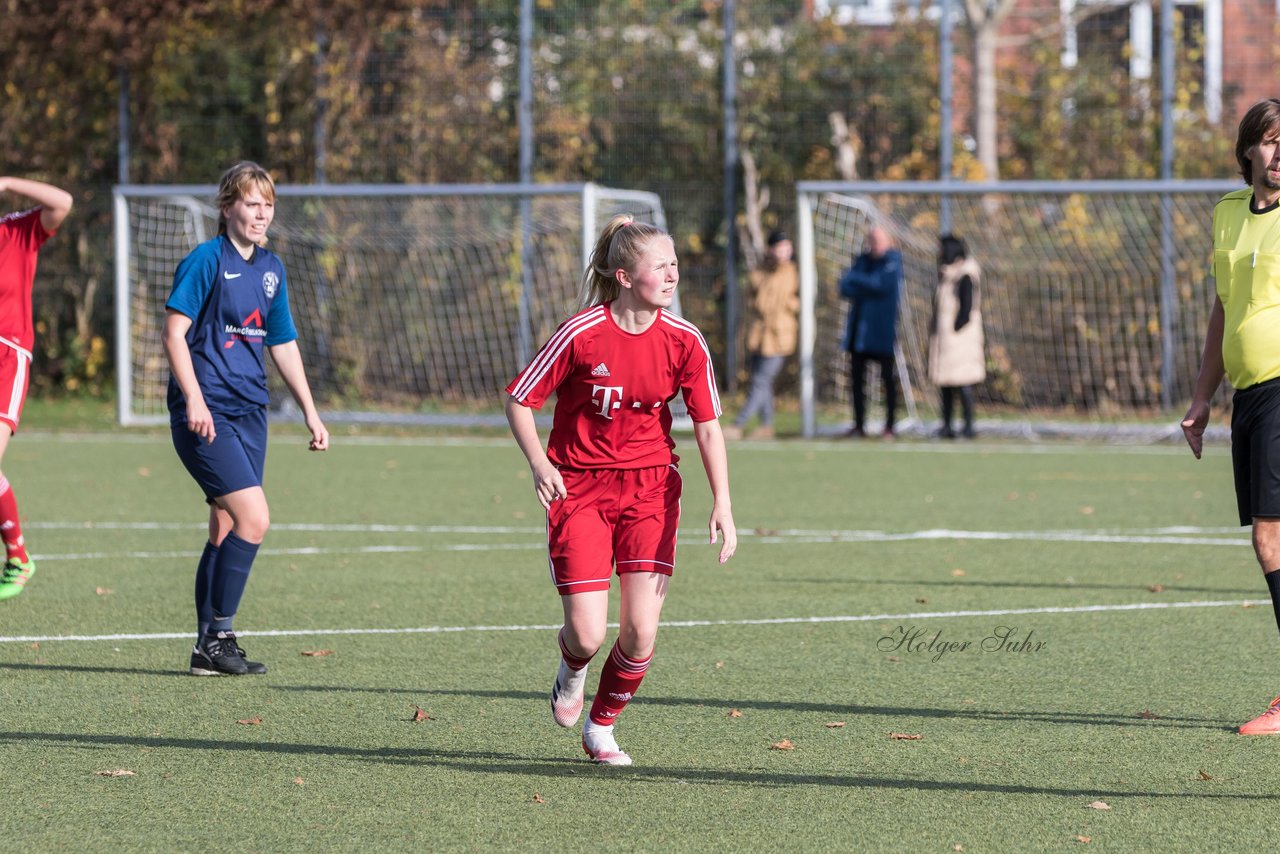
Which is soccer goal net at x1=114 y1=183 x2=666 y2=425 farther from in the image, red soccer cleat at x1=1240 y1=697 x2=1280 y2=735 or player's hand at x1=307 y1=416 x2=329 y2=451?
red soccer cleat at x1=1240 y1=697 x2=1280 y2=735

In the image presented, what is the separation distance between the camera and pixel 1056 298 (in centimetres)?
1894

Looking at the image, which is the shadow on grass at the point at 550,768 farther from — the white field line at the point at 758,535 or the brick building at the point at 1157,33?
the brick building at the point at 1157,33

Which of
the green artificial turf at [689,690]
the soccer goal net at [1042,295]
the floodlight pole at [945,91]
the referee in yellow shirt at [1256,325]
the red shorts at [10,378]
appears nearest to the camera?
the green artificial turf at [689,690]

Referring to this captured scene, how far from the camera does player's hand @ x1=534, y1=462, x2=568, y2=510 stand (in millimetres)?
4859

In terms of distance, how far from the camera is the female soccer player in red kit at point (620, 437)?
4.99 meters

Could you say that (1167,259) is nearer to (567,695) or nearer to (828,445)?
(828,445)

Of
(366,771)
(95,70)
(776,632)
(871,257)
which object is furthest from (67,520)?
(95,70)

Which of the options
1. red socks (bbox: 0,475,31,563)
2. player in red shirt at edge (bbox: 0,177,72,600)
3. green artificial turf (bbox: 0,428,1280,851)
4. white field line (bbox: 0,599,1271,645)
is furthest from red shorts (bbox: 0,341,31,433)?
white field line (bbox: 0,599,1271,645)

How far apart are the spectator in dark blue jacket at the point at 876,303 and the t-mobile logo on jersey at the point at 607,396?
12.2 meters

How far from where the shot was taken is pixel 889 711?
5930 millimetres

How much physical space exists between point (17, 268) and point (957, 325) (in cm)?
1093

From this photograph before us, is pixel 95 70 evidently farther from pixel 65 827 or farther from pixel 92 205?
pixel 65 827

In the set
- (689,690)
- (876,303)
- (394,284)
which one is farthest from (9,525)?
(394,284)

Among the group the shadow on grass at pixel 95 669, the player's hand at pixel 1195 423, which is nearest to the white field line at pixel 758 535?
the shadow on grass at pixel 95 669
